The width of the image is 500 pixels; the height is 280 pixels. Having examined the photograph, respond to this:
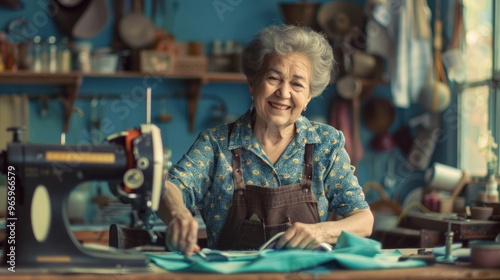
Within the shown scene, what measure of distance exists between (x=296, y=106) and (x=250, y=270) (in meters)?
0.98

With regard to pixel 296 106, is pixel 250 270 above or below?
below

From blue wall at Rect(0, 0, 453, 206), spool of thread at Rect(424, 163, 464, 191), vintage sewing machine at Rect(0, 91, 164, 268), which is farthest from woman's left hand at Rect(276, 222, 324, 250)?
blue wall at Rect(0, 0, 453, 206)

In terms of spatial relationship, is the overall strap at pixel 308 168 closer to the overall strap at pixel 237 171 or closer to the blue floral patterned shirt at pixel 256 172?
the blue floral patterned shirt at pixel 256 172

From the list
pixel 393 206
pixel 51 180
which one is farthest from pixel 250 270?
pixel 393 206

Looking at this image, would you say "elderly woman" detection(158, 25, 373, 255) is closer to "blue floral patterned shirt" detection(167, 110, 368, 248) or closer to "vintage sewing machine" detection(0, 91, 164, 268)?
"blue floral patterned shirt" detection(167, 110, 368, 248)

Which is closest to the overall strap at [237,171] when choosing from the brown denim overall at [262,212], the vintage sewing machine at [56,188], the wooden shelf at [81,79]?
the brown denim overall at [262,212]

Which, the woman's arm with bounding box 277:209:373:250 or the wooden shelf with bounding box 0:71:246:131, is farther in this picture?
the wooden shelf with bounding box 0:71:246:131

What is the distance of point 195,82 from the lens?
6.09 m

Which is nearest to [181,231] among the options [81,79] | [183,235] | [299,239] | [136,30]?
[183,235]

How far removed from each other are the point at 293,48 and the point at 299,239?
851 millimetres

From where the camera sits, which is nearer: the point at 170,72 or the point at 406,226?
the point at 406,226

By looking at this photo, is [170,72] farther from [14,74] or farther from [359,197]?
[359,197]

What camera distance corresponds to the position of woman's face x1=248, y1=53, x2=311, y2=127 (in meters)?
3.01

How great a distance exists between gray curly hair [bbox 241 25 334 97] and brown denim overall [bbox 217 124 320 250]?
407 mm
